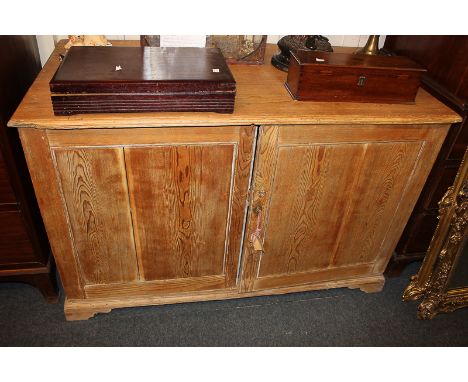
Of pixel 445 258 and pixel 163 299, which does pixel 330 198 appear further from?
pixel 163 299

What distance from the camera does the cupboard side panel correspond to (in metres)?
1.39

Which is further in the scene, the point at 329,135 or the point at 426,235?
the point at 426,235

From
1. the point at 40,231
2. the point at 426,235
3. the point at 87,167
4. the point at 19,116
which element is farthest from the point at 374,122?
the point at 40,231

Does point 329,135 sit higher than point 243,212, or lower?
higher

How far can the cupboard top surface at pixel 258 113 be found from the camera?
48.9 inches

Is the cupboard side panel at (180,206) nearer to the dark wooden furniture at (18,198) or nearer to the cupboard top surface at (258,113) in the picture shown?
the cupboard top surface at (258,113)

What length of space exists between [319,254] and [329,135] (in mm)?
632

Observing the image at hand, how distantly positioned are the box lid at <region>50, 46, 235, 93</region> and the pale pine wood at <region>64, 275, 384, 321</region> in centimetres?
100

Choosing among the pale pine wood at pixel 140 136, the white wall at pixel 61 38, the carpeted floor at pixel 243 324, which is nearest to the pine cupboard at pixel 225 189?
the pale pine wood at pixel 140 136

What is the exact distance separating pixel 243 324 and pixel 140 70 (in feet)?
4.03

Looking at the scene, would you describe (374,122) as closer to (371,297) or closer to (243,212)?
(243,212)

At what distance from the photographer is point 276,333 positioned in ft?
6.07

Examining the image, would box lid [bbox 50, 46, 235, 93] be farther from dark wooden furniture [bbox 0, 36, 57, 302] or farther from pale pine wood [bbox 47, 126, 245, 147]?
dark wooden furniture [bbox 0, 36, 57, 302]

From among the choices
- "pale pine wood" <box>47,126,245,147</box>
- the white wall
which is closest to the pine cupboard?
"pale pine wood" <box>47,126,245,147</box>
